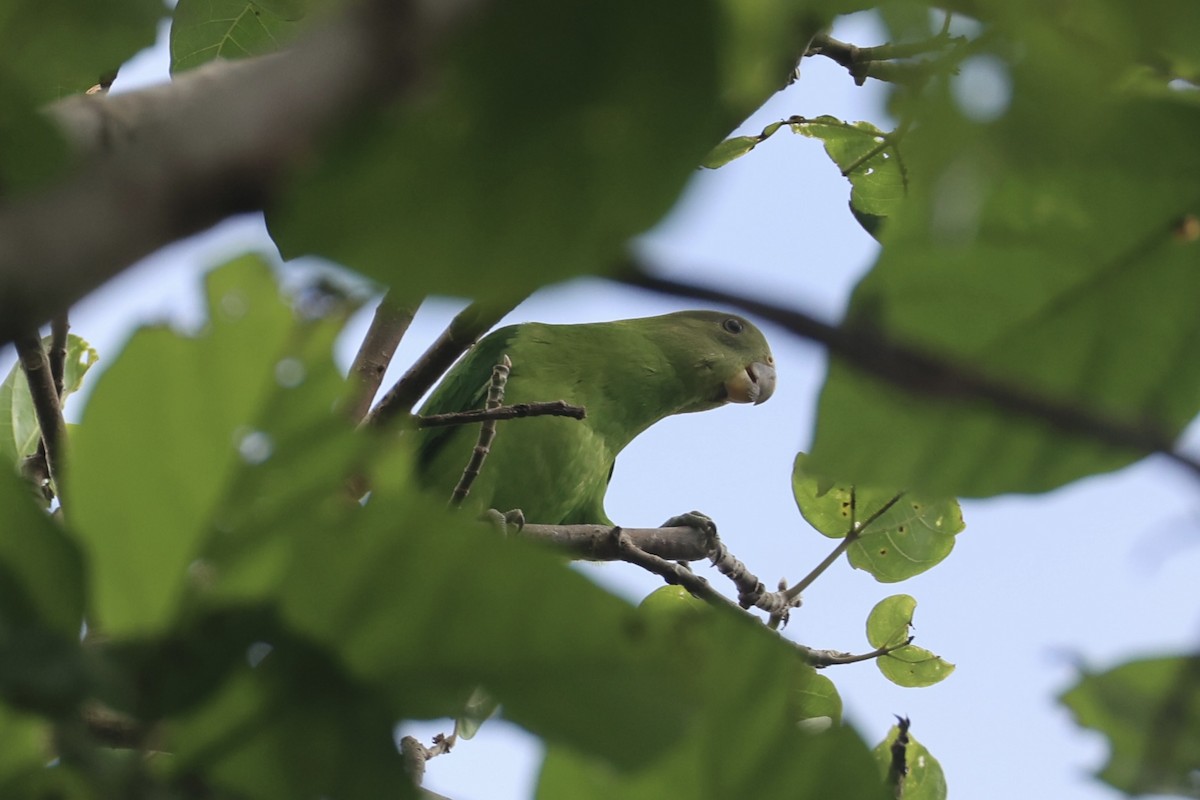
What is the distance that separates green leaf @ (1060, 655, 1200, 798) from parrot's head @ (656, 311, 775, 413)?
2.60 m

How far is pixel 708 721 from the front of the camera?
→ 390 millimetres

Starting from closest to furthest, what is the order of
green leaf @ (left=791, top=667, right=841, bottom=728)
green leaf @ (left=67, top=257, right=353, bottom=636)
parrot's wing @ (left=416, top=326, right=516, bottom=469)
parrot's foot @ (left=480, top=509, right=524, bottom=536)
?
green leaf @ (left=67, top=257, right=353, bottom=636) → green leaf @ (left=791, top=667, right=841, bottom=728) → parrot's foot @ (left=480, top=509, right=524, bottom=536) → parrot's wing @ (left=416, top=326, right=516, bottom=469)

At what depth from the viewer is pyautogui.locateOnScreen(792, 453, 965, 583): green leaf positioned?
165 centimetres

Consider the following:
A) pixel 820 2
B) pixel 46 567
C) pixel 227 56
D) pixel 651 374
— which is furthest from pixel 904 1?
pixel 651 374

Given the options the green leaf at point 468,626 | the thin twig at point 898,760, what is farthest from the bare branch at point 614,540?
the green leaf at point 468,626

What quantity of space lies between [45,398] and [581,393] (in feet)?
4.90

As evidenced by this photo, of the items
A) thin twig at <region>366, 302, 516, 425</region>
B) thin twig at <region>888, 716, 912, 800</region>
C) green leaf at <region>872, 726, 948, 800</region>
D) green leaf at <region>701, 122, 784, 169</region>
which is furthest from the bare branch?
thin twig at <region>888, 716, 912, 800</region>

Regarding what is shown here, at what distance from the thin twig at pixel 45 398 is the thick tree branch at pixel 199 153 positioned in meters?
1.17

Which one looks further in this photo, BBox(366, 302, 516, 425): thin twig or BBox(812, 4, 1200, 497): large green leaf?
BBox(366, 302, 516, 425): thin twig

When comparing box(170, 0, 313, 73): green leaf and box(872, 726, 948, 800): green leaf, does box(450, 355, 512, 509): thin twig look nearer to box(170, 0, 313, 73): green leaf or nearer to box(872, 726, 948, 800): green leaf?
box(170, 0, 313, 73): green leaf

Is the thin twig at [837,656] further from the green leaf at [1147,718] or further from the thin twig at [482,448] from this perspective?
the green leaf at [1147,718]

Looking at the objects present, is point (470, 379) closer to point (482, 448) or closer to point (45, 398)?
point (482, 448)

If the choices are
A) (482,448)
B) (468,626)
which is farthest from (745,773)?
(482,448)

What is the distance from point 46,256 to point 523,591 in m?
0.16
